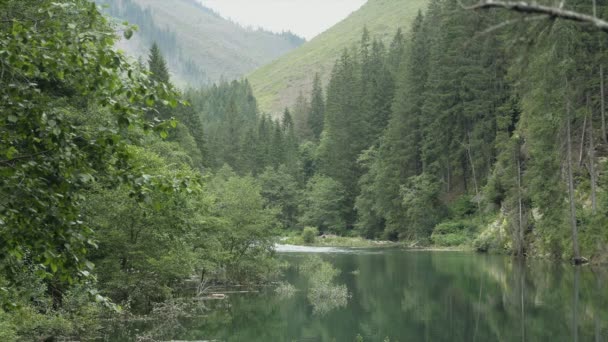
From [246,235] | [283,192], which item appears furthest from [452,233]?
[283,192]

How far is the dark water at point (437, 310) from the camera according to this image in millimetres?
21312

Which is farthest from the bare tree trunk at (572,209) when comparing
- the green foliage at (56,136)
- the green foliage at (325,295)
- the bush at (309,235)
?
the bush at (309,235)

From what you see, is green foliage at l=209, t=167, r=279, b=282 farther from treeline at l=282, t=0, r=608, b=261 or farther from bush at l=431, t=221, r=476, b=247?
bush at l=431, t=221, r=476, b=247

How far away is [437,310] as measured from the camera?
25.8 m

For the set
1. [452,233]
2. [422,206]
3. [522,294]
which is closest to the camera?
[522,294]

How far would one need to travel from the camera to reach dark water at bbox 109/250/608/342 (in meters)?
21.3

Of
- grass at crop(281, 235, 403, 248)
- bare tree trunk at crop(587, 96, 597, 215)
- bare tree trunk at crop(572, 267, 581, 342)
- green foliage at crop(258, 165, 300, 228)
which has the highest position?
bare tree trunk at crop(587, 96, 597, 215)

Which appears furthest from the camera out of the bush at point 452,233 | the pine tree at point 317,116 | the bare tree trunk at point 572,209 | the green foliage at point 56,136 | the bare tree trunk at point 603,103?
the pine tree at point 317,116

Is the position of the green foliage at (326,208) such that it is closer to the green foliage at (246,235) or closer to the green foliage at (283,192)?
the green foliage at (283,192)

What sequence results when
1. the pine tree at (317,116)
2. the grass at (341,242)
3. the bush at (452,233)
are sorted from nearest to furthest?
the bush at (452,233) → the grass at (341,242) → the pine tree at (317,116)

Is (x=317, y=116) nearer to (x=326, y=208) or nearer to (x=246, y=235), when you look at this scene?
(x=326, y=208)

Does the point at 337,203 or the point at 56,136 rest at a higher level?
the point at 56,136

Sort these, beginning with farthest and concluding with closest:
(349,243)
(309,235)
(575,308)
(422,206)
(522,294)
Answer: (309,235), (349,243), (422,206), (522,294), (575,308)

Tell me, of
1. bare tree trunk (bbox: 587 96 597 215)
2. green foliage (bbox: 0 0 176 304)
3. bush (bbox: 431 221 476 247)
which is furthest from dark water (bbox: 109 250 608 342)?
bush (bbox: 431 221 476 247)
